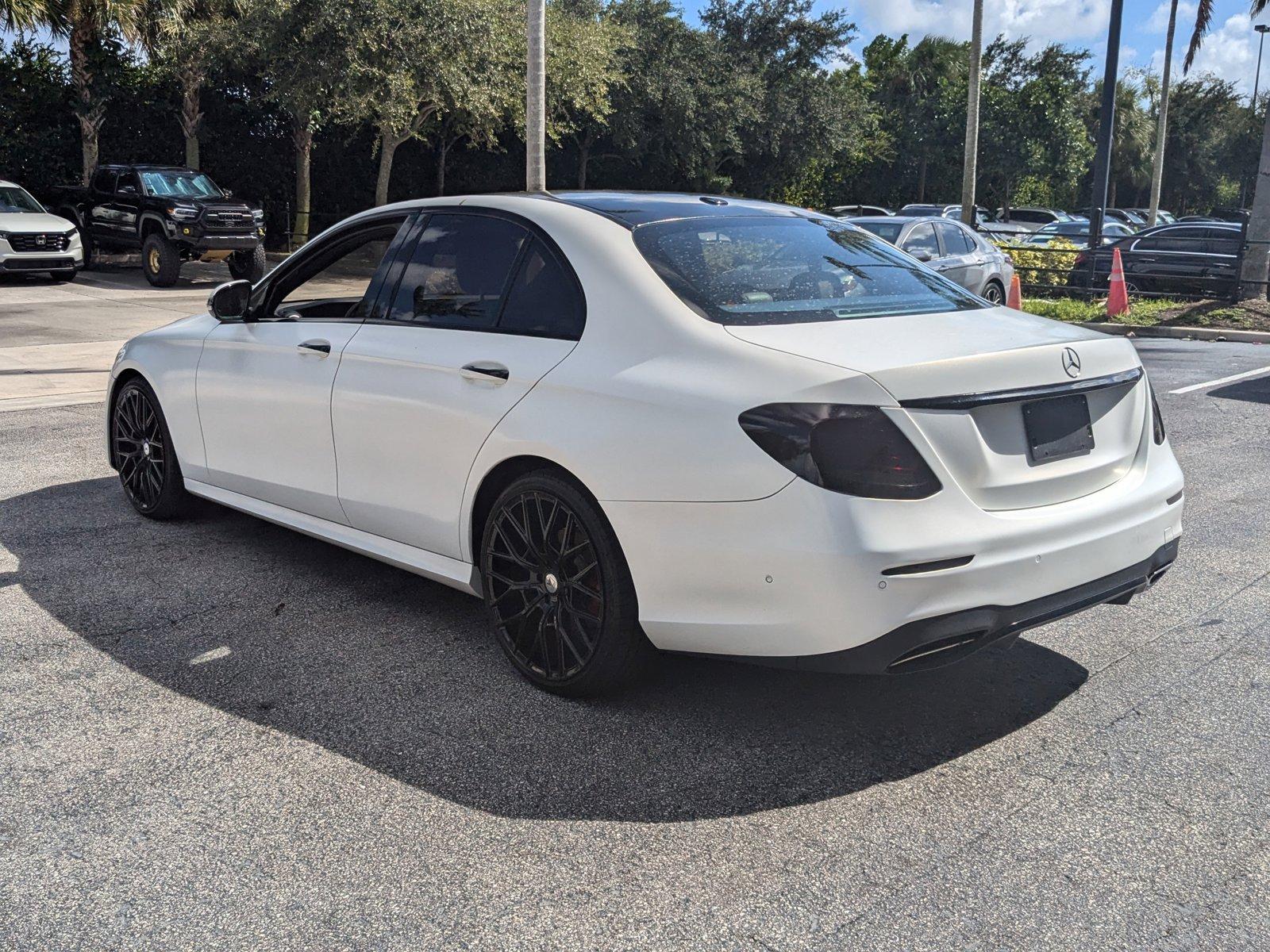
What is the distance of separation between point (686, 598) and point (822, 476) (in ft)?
1.86

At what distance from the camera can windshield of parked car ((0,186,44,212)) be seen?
870 inches

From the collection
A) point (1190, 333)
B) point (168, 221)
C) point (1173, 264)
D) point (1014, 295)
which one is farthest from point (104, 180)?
point (1173, 264)

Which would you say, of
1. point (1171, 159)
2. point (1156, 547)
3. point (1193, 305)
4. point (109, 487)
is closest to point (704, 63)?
point (1193, 305)

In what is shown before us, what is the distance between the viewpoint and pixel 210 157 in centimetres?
2973

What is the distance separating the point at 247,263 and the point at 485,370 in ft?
66.6

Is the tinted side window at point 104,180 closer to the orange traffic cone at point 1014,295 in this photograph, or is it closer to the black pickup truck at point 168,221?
the black pickup truck at point 168,221

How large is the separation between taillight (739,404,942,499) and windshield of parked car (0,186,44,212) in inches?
875

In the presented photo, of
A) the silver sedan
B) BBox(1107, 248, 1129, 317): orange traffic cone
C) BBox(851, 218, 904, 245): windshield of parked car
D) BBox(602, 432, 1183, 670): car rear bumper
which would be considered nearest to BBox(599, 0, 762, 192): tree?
BBox(1107, 248, 1129, 317): orange traffic cone

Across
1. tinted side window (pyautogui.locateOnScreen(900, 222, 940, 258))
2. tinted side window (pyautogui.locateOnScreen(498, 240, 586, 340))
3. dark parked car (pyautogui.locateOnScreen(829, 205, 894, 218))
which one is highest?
dark parked car (pyautogui.locateOnScreen(829, 205, 894, 218))

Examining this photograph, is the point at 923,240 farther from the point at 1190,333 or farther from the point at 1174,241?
the point at 1174,241

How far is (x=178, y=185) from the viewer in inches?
891

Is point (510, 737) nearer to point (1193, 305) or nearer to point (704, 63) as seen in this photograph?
point (1193, 305)

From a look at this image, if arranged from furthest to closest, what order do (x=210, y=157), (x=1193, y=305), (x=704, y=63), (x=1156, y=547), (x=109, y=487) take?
(x=704, y=63) → (x=210, y=157) → (x=1193, y=305) → (x=109, y=487) → (x=1156, y=547)

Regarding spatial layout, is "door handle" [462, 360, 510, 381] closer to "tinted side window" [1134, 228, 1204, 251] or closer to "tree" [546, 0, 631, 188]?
"tinted side window" [1134, 228, 1204, 251]
